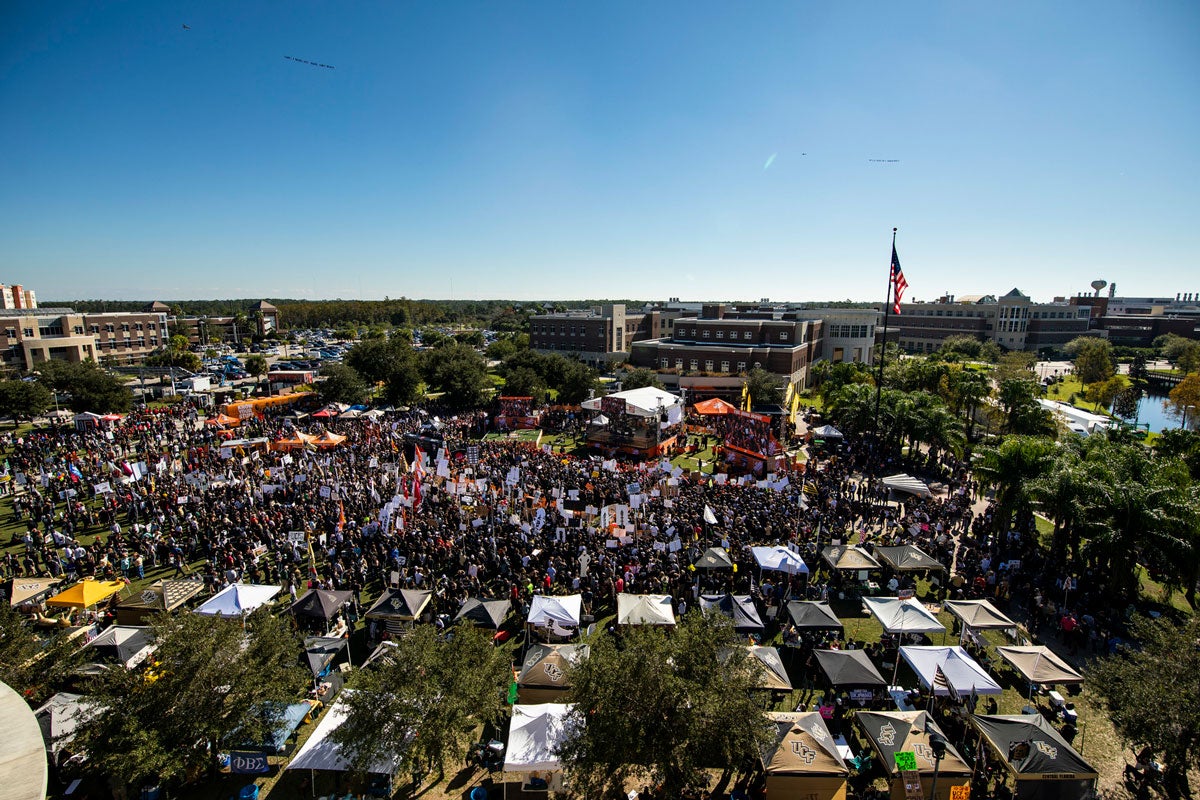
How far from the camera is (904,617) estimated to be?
571 inches

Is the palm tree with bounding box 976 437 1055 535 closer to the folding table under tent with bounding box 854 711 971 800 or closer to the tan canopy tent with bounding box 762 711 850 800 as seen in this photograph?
the folding table under tent with bounding box 854 711 971 800

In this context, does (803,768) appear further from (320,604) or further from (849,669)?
(320,604)

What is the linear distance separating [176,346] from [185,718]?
323 feet

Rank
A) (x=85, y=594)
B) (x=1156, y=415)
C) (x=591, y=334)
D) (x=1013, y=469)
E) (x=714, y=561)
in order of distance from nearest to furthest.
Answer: (x=85, y=594)
(x=714, y=561)
(x=1013, y=469)
(x=1156, y=415)
(x=591, y=334)

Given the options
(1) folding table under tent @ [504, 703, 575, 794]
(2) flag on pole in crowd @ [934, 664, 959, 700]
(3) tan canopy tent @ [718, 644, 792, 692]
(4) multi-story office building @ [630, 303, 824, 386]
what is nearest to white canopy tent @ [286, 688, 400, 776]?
(1) folding table under tent @ [504, 703, 575, 794]

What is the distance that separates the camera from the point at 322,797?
10602 millimetres

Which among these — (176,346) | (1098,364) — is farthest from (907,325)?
(176,346)

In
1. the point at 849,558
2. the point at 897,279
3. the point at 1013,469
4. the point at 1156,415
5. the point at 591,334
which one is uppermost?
the point at 897,279

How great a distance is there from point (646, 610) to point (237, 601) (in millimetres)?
11173

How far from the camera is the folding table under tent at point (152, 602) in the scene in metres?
15.8

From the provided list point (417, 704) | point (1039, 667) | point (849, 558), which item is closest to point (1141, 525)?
point (1039, 667)

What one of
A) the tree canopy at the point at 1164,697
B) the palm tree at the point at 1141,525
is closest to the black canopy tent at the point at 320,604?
the tree canopy at the point at 1164,697

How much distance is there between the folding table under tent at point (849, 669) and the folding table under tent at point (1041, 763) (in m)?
2.26

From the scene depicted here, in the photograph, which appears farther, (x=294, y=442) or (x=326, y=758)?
(x=294, y=442)
